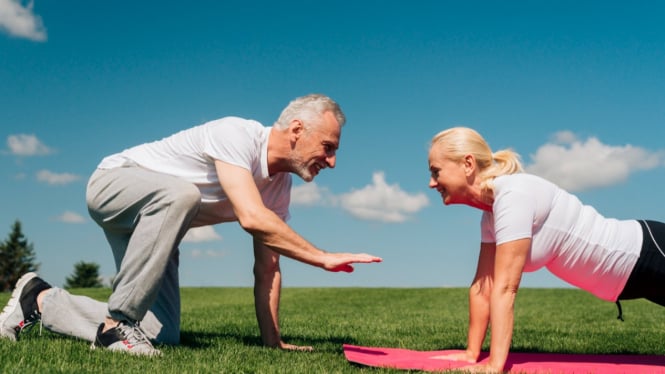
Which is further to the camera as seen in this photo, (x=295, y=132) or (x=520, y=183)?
(x=295, y=132)

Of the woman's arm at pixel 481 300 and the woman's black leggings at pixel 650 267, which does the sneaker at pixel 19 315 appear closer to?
the woman's arm at pixel 481 300

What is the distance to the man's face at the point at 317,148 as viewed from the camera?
4738mm

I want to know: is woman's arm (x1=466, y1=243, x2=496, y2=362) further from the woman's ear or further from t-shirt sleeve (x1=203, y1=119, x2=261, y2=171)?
t-shirt sleeve (x1=203, y1=119, x2=261, y2=171)

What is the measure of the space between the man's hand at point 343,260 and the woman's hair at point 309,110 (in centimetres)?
117

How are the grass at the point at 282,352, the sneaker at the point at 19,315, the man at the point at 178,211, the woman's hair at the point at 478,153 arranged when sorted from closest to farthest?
the grass at the point at 282,352, the woman's hair at the point at 478,153, the man at the point at 178,211, the sneaker at the point at 19,315

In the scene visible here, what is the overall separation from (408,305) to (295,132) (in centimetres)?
1065

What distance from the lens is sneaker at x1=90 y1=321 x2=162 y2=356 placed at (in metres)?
4.45

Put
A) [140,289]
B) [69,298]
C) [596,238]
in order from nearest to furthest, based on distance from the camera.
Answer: [596,238] < [140,289] < [69,298]

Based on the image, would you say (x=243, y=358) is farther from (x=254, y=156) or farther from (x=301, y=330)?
(x=301, y=330)

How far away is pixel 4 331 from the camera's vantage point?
5.11 meters

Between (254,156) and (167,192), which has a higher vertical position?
(254,156)

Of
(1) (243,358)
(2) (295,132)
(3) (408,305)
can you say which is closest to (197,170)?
(2) (295,132)

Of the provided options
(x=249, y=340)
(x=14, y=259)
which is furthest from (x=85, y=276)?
(x=249, y=340)

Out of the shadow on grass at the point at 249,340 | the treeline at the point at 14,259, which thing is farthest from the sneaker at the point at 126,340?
the treeline at the point at 14,259
